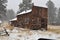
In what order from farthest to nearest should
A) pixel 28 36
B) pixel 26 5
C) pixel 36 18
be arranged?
pixel 26 5 < pixel 36 18 < pixel 28 36

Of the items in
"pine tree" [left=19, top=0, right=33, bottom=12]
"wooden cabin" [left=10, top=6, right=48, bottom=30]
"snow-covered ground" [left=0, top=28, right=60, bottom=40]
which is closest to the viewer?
"snow-covered ground" [left=0, top=28, right=60, bottom=40]

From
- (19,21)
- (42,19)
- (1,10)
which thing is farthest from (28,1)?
(42,19)

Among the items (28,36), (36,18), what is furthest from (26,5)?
(28,36)

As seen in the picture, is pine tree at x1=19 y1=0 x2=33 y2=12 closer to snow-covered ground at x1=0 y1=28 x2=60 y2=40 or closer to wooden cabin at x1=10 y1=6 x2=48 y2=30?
wooden cabin at x1=10 y1=6 x2=48 y2=30

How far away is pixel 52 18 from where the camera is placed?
241 feet

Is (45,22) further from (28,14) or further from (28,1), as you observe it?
(28,1)

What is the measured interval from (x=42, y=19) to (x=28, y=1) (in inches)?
1152

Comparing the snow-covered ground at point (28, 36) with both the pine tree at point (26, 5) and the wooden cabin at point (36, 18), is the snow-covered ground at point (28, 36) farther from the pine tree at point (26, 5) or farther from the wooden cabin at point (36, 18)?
the pine tree at point (26, 5)

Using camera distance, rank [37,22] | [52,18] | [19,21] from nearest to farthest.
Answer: [37,22] < [19,21] < [52,18]

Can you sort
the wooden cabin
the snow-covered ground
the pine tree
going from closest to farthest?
the snow-covered ground < the wooden cabin < the pine tree

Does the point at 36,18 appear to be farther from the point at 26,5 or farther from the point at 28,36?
the point at 26,5

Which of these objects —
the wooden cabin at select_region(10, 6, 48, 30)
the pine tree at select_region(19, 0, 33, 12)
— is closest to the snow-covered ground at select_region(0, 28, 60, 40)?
the wooden cabin at select_region(10, 6, 48, 30)

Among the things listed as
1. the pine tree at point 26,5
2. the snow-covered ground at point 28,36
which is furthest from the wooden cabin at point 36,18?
the pine tree at point 26,5

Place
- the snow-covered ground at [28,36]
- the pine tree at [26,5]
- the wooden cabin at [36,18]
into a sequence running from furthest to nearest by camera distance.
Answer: the pine tree at [26,5] < the wooden cabin at [36,18] < the snow-covered ground at [28,36]
